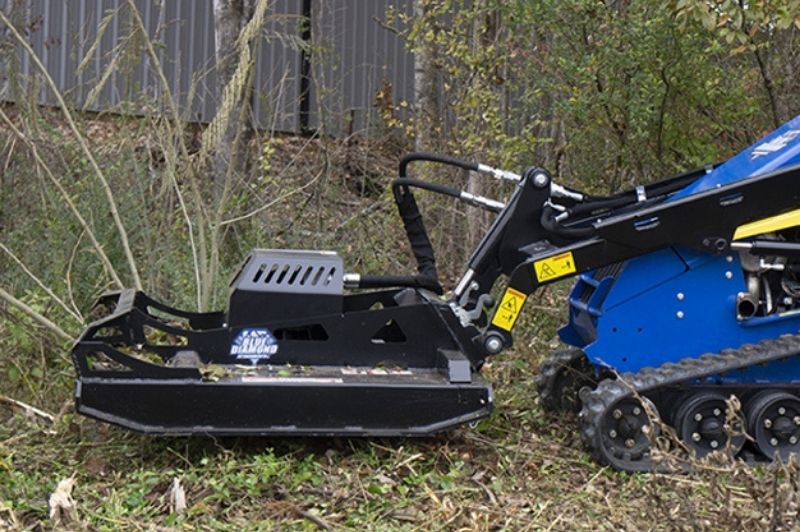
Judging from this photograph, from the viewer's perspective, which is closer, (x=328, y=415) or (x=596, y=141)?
(x=328, y=415)

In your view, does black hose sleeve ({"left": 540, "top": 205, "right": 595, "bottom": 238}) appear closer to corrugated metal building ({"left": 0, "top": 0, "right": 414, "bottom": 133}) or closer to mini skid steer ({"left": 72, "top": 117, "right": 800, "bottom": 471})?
mini skid steer ({"left": 72, "top": 117, "right": 800, "bottom": 471})

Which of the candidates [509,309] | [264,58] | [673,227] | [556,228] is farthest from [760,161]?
[264,58]

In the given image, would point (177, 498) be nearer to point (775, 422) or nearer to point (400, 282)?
point (400, 282)

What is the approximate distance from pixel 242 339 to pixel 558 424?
5.47ft

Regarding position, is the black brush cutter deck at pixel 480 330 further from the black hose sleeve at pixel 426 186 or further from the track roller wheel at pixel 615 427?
the black hose sleeve at pixel 426 186

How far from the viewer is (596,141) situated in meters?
8.20

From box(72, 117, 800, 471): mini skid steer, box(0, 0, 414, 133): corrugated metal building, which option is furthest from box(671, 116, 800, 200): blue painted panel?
box(0, 0, 414, 133): corrugated metal building

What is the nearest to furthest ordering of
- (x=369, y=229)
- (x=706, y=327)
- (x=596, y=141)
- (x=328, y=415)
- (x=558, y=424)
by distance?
(x=328, y=415)
(x=706, y=327)
(x=558, y=424)
(x=596, y=141)
(x=369, y=229)

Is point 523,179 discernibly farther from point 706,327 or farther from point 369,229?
point 369,229

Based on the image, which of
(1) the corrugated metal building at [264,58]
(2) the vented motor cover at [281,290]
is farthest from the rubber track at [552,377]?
(1) the corrugated metal building at [264,58]

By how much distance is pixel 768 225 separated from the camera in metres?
5.02

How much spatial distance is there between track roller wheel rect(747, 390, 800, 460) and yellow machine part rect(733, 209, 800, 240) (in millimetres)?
692

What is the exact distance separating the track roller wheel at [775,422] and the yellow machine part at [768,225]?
69 cm

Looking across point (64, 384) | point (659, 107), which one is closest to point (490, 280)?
point (64, 384)
